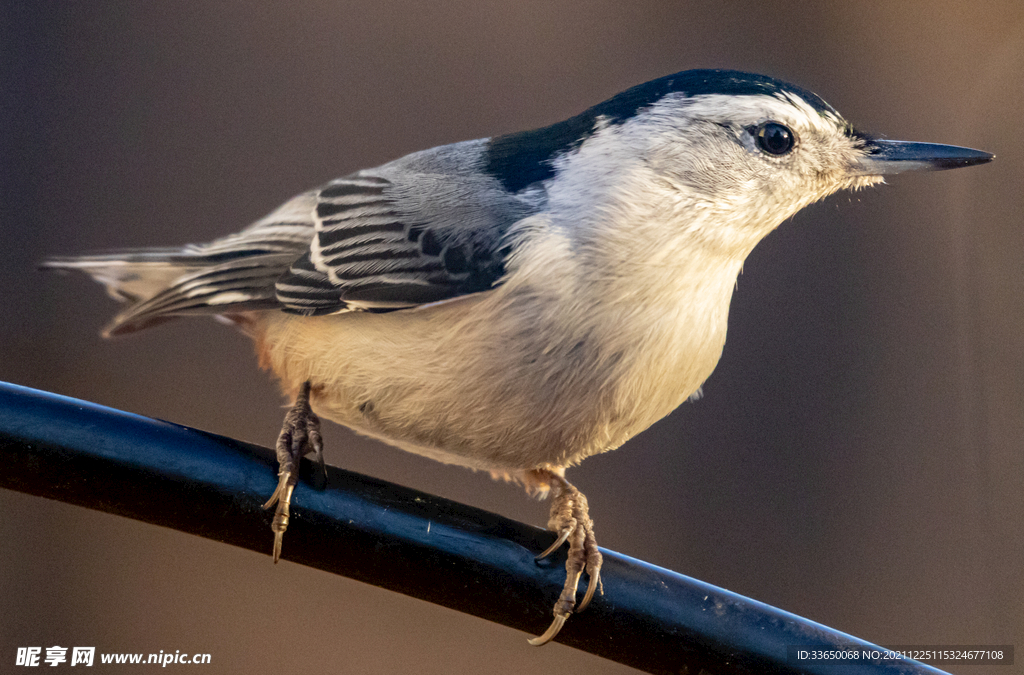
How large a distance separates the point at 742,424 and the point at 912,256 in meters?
0.45

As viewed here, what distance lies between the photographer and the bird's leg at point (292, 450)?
0.84 meters

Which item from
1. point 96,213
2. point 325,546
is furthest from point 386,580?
point 96,213

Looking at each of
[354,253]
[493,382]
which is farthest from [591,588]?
[354,253]

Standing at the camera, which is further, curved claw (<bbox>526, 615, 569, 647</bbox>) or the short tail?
the short tail

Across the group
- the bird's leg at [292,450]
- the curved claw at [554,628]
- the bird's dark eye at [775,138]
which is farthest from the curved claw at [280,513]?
the bird's dark eye at [775,138]

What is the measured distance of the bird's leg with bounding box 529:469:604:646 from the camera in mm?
879

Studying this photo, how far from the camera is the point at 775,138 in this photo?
3.10 ft

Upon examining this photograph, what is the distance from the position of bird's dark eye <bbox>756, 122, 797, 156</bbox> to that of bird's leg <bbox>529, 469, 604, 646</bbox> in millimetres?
440

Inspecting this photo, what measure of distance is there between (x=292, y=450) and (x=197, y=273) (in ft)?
0.96

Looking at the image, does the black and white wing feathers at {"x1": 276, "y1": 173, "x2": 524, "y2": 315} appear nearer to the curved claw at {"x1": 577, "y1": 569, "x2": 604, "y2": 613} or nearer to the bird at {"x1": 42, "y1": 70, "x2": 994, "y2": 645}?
the bird at {"x1": 42, "y1": 70, "x2": 994, "y2": 645}

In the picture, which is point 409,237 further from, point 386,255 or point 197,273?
point 197,273

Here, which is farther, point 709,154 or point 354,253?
point 354,253

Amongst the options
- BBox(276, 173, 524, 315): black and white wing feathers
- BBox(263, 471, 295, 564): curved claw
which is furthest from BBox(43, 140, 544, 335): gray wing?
BBox(263, 471, 295, 564): curved claw

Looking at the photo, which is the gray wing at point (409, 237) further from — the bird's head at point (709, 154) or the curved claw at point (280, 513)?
the curved claw at point (280, 513)
